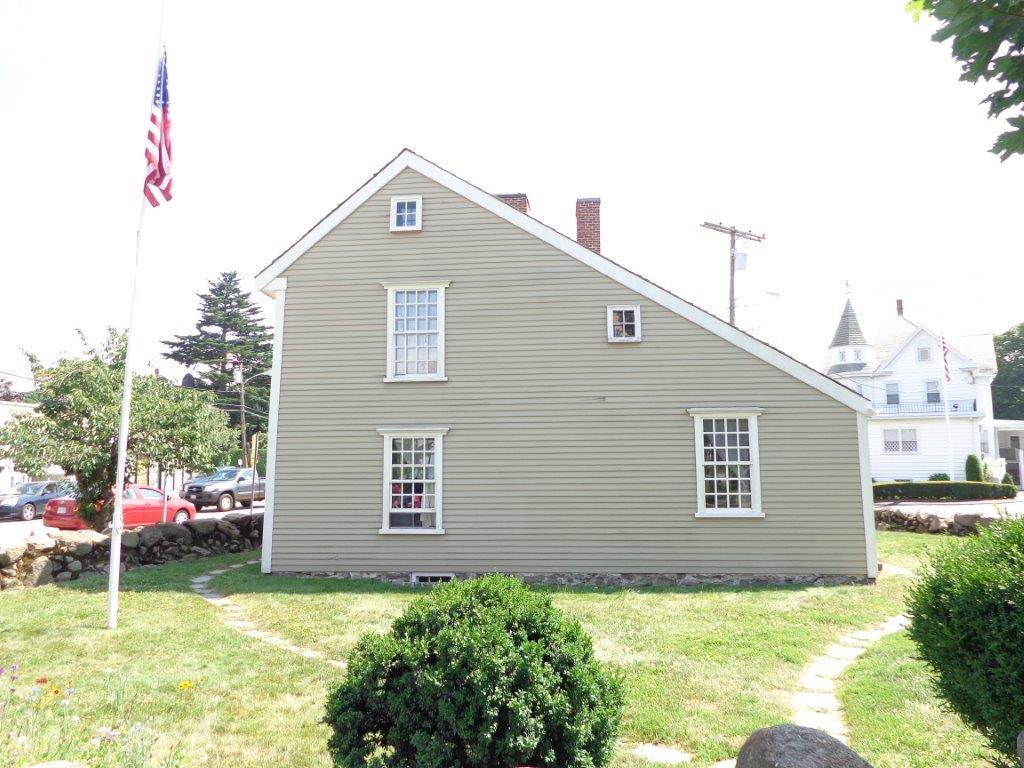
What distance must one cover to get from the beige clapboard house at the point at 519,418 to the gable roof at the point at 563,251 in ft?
0.13

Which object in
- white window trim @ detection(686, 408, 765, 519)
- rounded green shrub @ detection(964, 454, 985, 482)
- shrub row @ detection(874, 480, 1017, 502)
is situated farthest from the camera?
rounded green shrub @ detection(964, 454, 985, 482)

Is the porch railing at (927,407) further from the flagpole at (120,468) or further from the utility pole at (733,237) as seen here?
the flagpole at (120,468)

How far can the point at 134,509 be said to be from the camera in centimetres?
2020

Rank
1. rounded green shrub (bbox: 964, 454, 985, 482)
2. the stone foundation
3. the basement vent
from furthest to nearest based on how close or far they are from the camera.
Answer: rounded green shrub (bbox: 964, 454, 985, 482) → the basement vent → the stone foundation

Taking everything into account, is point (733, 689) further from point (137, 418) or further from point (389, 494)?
point (137, 418)

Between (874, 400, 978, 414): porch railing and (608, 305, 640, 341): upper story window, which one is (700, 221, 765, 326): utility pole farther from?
(874, 400, 978, 414): porch railing

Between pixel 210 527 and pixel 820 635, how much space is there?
13.4 meters

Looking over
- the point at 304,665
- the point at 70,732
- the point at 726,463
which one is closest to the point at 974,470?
the point at 726,463

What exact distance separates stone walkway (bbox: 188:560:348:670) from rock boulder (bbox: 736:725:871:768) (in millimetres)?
4735

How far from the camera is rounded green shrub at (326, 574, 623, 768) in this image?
11.5 ft

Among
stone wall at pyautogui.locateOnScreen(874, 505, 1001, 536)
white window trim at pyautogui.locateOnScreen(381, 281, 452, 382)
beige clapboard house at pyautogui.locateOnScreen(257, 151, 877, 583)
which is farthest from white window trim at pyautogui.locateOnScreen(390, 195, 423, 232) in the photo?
stone wall at pyautogui.locateOnScreen(874, 505, 1001, 536)

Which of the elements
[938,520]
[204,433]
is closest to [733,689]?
[204,433]

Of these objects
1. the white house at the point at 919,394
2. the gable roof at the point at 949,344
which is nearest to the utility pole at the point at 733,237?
the white house at the point at 919,394

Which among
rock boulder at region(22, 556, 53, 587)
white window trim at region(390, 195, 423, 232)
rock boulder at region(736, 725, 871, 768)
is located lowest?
rock boulder at region(22, 556, 53, 587)
